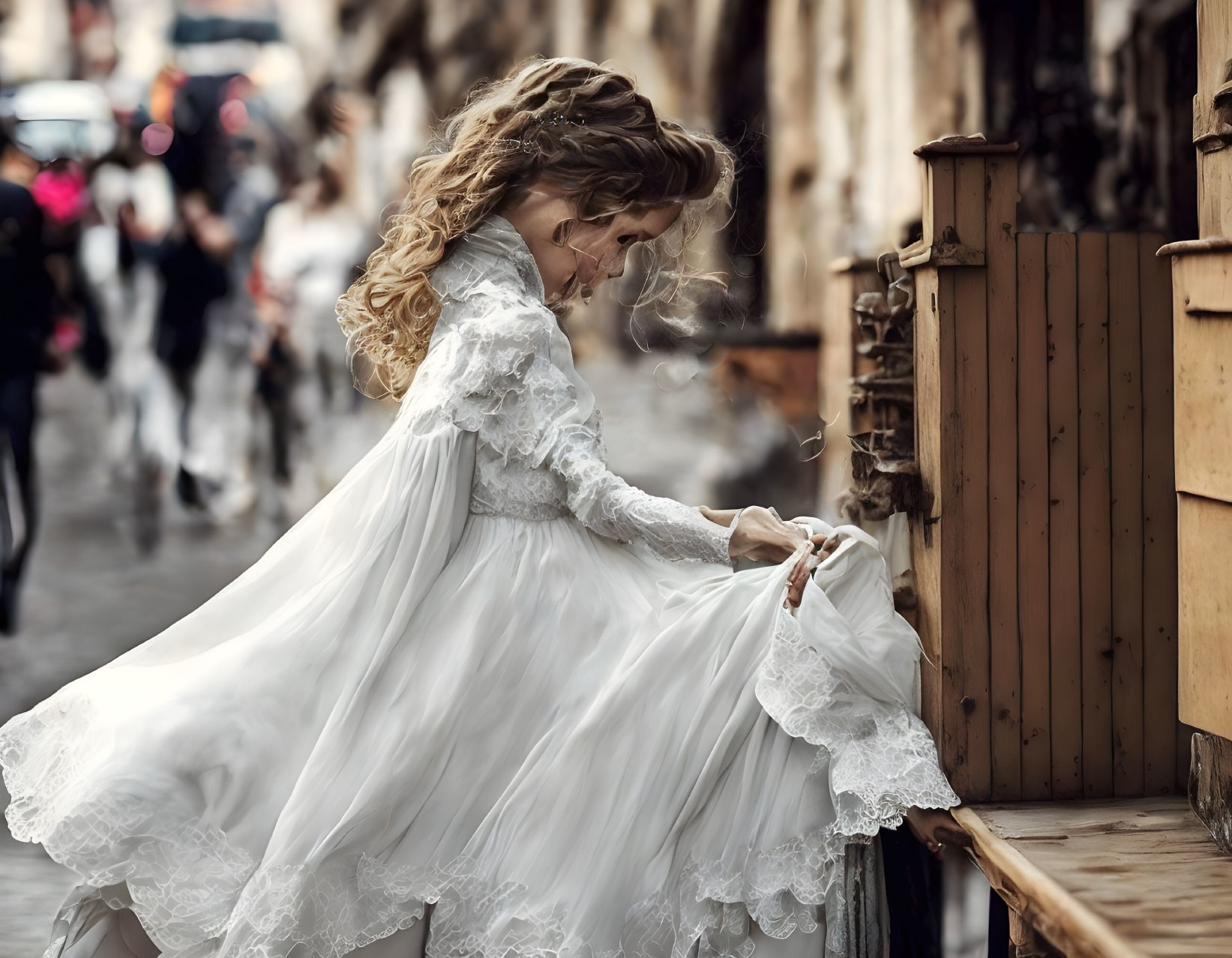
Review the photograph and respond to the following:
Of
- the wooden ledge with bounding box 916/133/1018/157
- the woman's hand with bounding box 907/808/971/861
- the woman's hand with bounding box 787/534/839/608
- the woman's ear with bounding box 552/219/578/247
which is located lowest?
the woman's hand with bounding box 907/808/971/861

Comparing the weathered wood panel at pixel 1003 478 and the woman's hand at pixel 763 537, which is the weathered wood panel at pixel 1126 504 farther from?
the woman's hand at pixel 763 537

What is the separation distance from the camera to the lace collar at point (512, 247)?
1795mm

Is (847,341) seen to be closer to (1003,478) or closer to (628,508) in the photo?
(1003,478)

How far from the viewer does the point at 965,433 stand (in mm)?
1697

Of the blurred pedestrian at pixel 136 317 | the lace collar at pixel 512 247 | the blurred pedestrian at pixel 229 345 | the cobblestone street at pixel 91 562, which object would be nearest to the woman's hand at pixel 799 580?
the lace collar at pixel 512 247

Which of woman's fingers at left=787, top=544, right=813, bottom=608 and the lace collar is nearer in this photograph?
woman's fingers at left=787, top=544, right=813, bottom=608

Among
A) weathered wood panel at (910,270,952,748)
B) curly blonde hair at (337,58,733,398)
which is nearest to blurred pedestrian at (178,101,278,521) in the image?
curly blonde hair at (337,58,733,398)

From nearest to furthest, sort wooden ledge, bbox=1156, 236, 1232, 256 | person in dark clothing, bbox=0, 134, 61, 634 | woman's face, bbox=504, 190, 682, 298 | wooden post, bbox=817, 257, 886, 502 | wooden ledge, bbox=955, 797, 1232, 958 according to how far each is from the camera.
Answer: wooden ledge, bbox=955, 797, 1232, 958, wooden ledge, bbox=1156, 236, 1232, 256, woman's face, bbox=504, 190, 682, 298, wooden post, bbox=817, 257, 886, 502, person in dark clothing, bbox=0, 134, 61, 634

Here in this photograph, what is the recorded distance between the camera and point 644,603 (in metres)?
1.73

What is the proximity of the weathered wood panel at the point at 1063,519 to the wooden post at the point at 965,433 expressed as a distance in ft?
0.23

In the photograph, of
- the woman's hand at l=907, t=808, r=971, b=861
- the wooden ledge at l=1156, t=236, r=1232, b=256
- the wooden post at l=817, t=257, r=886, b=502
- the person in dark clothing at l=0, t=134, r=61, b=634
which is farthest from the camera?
the person in dark clothing at l=0, t=134, r=61, b=634

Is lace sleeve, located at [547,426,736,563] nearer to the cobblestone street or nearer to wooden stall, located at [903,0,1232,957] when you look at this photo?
wooden stall, located at [903,0,1232,957]

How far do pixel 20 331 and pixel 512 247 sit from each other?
14.7 feet

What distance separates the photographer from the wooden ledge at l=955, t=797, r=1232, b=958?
125cm
